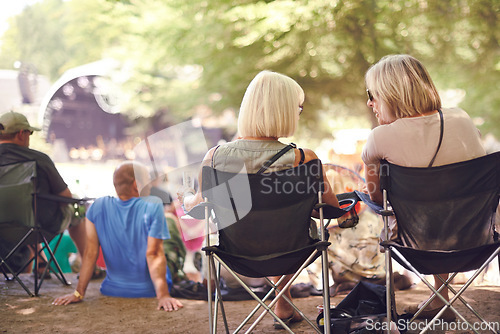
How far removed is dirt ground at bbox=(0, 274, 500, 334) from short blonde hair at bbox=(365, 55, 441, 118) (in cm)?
103

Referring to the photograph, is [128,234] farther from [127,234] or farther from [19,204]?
[19,204]

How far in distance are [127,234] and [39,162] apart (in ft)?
2.76

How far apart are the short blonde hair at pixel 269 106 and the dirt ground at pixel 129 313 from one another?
3.39ft

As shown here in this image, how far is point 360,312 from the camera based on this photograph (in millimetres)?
2549

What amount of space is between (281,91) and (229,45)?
24.9ft

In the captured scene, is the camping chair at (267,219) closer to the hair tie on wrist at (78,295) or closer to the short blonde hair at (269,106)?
the short blonde hair at (269,106)

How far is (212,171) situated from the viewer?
7.23 ft

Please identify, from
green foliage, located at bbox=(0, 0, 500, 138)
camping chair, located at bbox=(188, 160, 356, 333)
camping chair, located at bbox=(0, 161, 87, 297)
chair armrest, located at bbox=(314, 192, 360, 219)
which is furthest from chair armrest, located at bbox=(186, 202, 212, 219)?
green foliage, located at bbox=(0, 0, 500, 138)

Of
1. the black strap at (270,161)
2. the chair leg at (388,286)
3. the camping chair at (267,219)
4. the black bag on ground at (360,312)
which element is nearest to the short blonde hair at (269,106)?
the black strap at (270,161)

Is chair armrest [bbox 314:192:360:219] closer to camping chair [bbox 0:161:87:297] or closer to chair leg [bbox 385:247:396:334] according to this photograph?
chair leg [bbox 385:247:396:334]

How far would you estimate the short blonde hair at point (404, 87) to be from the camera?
2252 millimetres

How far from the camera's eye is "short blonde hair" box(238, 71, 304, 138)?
2.27 metres

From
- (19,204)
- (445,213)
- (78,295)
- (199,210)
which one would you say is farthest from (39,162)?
(445,213)

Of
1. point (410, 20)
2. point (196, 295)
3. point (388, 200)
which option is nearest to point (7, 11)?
point (410, 20)
